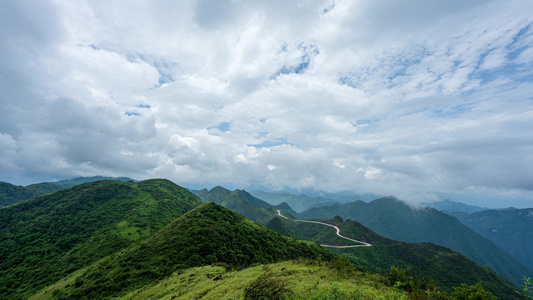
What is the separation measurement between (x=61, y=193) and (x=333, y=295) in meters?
187

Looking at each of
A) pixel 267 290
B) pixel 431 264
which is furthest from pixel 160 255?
pixel 431 264

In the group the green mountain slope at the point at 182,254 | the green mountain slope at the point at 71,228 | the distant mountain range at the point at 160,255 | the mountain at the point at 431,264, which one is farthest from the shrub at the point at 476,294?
the green mountain slope at the point at 71,228

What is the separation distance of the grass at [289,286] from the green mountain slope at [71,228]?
53.8 meters

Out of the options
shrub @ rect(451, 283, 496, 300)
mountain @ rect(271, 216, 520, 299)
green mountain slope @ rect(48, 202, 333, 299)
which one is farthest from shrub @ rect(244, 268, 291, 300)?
mountain @ rect(271, 216, 520, 299)

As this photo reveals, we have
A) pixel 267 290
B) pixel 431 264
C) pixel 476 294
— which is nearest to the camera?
pixel 267 290

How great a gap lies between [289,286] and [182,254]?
35609 mm

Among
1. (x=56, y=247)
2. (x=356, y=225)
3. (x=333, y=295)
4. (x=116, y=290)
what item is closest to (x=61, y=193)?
(x=56, y=247)

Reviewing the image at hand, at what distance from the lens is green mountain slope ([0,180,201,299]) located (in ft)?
209

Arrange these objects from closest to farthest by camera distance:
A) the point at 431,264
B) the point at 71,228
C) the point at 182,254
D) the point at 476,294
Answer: the point at 476,294 → the point at 182,254 → the point at 71,228 → the point at 431,264

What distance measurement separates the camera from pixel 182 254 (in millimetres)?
46125

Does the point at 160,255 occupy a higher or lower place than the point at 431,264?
higher

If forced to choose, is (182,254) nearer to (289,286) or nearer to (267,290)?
(267,290)

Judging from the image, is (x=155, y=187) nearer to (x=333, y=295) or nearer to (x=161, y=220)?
(x=161, y=220)

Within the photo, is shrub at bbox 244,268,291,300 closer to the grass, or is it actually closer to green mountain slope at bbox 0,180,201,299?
the grass
